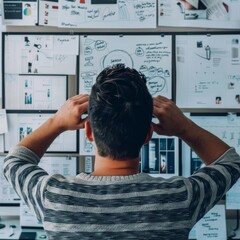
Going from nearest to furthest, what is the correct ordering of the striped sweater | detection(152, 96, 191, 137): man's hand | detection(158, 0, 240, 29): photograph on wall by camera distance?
the striped sweater → detection(152, 96, 191, 137): man's hand → detection(158, 0, 240, 29): photograph on wall

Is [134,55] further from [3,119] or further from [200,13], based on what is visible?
[3,119]

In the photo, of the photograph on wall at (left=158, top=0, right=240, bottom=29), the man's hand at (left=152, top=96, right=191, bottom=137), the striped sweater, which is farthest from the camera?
the photograph on wall at (left=158, top=0, right=240, bottom=29)

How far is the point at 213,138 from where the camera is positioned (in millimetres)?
1014

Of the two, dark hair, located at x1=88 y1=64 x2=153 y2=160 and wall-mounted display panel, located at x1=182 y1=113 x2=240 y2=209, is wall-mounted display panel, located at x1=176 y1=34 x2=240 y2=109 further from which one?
dark hair, located at x1=88 y1=64 x2=153 y2=160

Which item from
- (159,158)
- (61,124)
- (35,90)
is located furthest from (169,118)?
(35,90)

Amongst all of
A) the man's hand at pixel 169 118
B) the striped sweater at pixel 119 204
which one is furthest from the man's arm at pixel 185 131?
the striped sweater at pixel 119 204

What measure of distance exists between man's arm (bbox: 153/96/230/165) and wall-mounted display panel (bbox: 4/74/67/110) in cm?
90

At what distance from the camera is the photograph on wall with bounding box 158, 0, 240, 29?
1.79 m

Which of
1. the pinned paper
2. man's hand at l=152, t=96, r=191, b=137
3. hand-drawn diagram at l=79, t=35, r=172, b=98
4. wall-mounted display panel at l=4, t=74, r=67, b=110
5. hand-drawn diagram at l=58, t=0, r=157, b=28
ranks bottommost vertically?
the pinned paper

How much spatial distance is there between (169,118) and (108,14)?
0.97 meters

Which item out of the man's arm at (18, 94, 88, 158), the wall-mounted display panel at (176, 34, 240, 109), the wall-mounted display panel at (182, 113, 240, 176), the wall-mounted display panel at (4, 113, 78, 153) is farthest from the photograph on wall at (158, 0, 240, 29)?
the man's arm at (18, 94, 88, 158)

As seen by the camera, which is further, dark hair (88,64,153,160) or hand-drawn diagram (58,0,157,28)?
hand-drawn diagram (58,0,157,28)

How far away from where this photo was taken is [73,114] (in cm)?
98

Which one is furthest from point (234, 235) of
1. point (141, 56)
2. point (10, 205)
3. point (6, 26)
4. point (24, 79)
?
point (6, 26)
